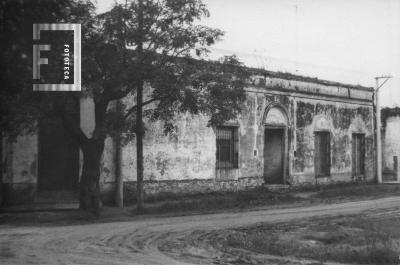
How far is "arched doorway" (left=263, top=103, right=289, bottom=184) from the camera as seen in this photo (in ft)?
73.1

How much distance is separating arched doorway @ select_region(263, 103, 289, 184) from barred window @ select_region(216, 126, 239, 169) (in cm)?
254

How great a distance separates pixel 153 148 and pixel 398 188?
40.1 ft

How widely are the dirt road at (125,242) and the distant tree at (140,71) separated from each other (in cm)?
249

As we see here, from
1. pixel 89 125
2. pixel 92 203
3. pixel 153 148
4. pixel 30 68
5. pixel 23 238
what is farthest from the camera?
pixel 153 148

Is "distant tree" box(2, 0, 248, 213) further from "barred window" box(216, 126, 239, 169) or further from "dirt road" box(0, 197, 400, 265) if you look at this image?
"barred window" box(216, 126, 239, 169)

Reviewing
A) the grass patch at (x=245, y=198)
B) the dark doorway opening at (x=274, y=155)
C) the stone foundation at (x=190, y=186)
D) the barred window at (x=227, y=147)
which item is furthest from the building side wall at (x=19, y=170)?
the dark doorway opening at (x=274, y=155)

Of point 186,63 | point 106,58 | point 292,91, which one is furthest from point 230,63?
point 292,91

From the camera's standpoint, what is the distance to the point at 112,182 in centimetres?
1606

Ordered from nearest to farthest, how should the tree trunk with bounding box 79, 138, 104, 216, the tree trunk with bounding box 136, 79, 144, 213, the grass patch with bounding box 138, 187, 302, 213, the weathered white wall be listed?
the tree trunk with bounding box 79, 138, 104, 216 → the tree trunk with bounding box 136, 79, 144, 213 → the grass patch with bounding box 138, 187, 302, 213 → the weathered white wall

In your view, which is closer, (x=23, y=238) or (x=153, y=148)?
(x=23, y=238)

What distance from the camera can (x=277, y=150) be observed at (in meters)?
22.5

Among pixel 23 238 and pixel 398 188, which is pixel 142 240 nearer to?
pixel 23 238

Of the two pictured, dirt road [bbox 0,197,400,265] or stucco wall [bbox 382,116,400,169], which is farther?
stucco wall [bbox 382,116,400,169]

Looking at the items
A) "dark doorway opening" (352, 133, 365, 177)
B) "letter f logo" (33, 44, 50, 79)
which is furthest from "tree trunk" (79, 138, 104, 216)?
"dark doorway opening" (352, 133, 365, 177)
